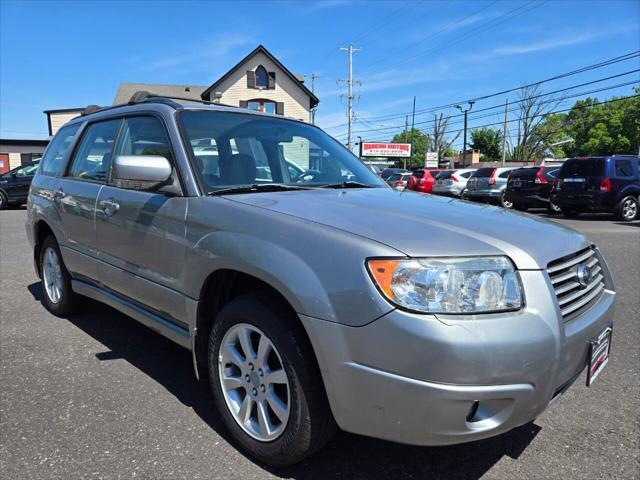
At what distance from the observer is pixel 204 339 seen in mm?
2709

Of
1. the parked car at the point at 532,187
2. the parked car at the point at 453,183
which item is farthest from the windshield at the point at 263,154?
the parked car at the point at 453,183

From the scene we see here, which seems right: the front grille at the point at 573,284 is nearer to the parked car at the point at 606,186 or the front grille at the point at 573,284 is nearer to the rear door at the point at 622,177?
the parked car at the point at 606,186

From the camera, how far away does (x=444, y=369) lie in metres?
1.78

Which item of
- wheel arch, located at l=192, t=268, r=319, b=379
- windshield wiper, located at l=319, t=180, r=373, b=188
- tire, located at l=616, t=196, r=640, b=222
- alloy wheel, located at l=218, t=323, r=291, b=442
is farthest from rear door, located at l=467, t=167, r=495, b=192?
alloy wheel, located at l=218, t=323, r=291, b=442

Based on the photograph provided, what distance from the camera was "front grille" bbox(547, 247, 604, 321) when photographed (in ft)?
6.84

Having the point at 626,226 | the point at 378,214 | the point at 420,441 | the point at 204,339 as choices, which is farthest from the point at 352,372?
the point at 626,226

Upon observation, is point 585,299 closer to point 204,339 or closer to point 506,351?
point 506,351

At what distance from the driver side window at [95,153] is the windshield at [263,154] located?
36.8 inches

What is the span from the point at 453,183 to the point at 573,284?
19238mm

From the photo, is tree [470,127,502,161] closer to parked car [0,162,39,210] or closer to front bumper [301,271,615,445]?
parked car [0,162,39,210]

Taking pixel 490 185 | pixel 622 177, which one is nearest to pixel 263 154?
pixel 622 177

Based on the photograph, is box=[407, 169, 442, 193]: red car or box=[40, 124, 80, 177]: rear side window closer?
box=[40, 124, 80, 177]: rear side window

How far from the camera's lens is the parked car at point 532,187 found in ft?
50.5

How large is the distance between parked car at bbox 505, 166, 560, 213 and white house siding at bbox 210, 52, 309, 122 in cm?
2561
